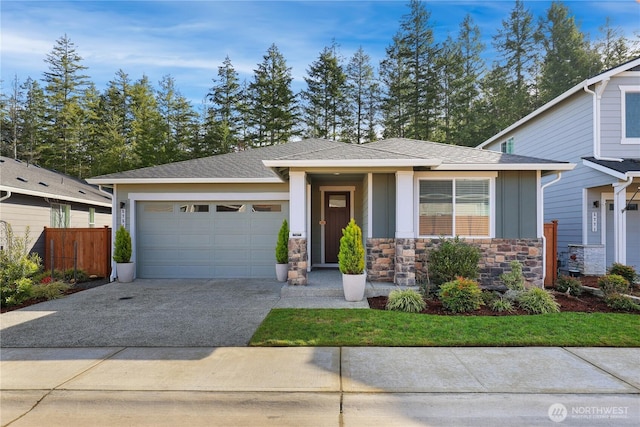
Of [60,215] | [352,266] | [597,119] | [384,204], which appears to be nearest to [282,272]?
[352,266]

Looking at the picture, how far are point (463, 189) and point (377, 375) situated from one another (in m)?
5.54

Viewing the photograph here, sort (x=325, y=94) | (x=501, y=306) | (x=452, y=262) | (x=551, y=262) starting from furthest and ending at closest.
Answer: (x=325, y=94)
(x=551, y=262)
(x=452, y=262)
(x=501, y=306)

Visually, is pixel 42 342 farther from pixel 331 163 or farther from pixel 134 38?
pixel 134 38

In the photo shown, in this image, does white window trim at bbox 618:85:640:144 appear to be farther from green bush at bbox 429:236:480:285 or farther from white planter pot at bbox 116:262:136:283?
white planter pot at bbox 116:262:136:283

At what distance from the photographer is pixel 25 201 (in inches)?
407

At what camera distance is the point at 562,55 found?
20.2 meters

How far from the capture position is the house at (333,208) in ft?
25.3

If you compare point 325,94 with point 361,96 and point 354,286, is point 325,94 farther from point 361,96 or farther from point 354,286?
point 354,286

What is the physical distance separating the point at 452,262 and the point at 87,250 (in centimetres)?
969

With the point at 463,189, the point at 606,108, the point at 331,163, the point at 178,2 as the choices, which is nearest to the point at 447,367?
the point at 331,163

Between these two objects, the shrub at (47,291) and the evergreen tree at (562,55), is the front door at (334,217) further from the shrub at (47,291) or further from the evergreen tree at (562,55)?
the evergreen tree at (562,55)

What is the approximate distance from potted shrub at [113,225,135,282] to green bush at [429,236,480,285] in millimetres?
7468

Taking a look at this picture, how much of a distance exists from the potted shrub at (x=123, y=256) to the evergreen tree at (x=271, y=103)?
13583mm

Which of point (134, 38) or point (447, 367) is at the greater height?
point (134, 38)
